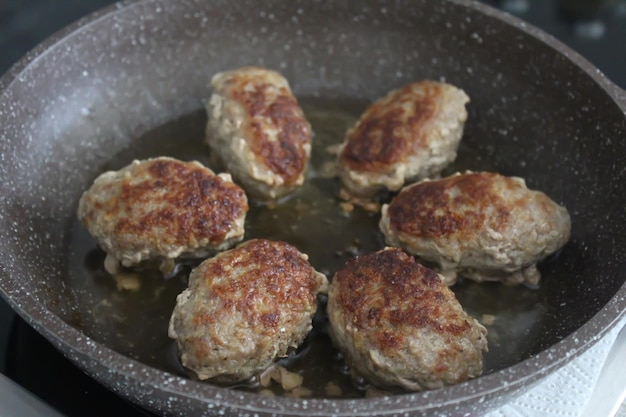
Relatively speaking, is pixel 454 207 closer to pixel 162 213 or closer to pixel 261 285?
pixel 261 285

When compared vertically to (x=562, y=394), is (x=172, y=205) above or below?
above

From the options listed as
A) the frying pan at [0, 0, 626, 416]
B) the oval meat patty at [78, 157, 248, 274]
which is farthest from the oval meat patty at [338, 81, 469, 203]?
the oval meat patty at [78, 157, 248, 274]

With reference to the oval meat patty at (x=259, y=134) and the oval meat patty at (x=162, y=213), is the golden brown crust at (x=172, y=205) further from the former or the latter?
the oval meat patty at (x=259, y=134)

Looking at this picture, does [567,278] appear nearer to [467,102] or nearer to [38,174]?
[467,102]

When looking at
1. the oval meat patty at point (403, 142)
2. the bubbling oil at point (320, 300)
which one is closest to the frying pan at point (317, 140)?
the bubbling oil at point (320, 300)

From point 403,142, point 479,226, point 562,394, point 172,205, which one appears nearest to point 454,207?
point 479,226

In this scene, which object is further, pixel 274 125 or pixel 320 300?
pixel 274 125

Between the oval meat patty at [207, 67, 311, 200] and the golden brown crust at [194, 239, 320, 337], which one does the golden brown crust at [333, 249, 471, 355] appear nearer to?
the golden brown crust at [194, 239, 320, 337]
